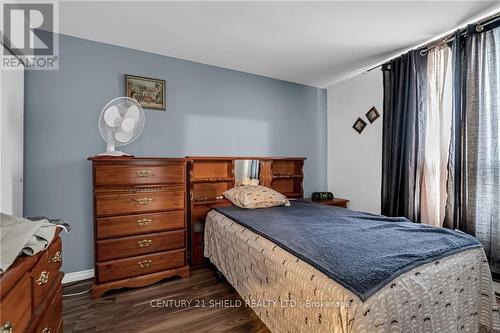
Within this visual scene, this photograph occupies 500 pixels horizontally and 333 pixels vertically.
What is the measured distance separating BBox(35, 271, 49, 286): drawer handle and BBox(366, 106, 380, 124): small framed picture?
3421mm

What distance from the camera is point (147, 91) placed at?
256 centimetres

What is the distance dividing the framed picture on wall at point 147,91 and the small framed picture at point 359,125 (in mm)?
2591

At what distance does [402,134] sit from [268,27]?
1834 mm

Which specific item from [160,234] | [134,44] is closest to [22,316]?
[160,234]

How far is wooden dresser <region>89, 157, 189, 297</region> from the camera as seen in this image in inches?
77.8

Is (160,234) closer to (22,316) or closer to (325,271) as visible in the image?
(22,316)

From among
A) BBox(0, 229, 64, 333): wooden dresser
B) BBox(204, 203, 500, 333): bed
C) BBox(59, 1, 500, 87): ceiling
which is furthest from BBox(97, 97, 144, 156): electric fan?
BBox(204, 203, 500, 333): bed

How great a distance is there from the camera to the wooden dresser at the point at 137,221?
6.48ft

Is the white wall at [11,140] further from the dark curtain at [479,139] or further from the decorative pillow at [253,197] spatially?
the dark curtain at [479,139]

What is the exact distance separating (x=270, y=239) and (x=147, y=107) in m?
1.99

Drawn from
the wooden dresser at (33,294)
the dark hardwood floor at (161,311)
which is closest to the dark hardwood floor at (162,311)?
the dark hardwood floor at (161,311)

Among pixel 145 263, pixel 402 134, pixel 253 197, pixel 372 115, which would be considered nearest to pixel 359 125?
pixel 372 115

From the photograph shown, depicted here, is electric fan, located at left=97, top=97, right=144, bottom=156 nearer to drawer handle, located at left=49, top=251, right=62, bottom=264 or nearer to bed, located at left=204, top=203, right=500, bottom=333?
drawer handle, located at left=49, top=251, right=62, bottom=264

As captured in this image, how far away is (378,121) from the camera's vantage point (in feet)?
9.82
